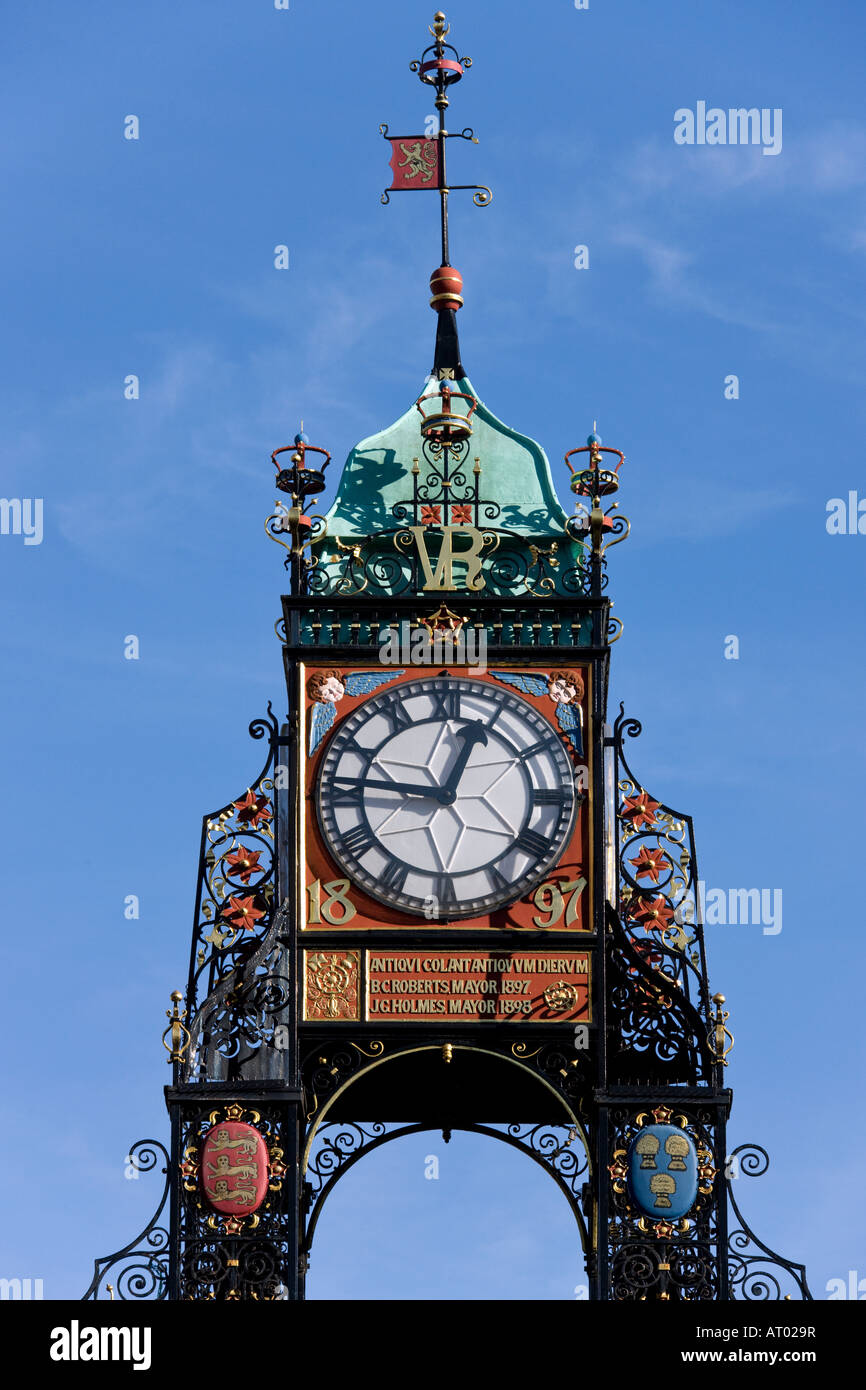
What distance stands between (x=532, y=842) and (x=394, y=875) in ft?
3.26

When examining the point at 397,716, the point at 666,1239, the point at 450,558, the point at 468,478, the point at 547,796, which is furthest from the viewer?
the point at 468,478

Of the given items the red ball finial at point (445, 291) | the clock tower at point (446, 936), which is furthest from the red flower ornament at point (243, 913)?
the red ball finial at point (445, 291)

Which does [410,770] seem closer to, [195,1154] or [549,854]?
[549,854]

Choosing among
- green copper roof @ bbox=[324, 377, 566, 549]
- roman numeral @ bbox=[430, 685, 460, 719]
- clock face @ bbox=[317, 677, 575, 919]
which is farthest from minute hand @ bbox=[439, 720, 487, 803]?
green copper roof @ bbox=[324, 377, 566, 549]

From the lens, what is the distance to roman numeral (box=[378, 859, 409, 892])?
90.6 ft

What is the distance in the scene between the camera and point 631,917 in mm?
27828

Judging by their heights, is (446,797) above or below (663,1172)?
above

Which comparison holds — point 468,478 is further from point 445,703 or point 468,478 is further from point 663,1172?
point 663,1172

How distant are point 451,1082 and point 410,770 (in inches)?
91.6

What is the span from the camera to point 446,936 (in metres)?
27.5

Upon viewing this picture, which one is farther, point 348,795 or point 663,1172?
point 348,795

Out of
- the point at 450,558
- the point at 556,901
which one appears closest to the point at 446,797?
the point at 556,901

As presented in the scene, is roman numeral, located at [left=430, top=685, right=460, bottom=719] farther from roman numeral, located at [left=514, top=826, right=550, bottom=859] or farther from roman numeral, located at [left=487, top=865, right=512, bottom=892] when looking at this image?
roman numeral, located at [left=487, top=865, right=512, bottom=892]

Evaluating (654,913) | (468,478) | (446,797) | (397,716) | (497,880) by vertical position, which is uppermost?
(468,478)
